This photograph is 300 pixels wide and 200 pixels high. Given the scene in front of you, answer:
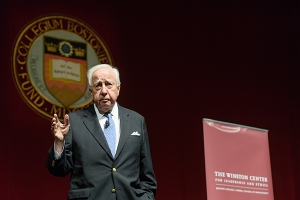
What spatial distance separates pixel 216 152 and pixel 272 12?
2.27m

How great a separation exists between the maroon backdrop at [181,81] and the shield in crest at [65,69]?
257 mm

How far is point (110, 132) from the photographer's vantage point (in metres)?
2.60

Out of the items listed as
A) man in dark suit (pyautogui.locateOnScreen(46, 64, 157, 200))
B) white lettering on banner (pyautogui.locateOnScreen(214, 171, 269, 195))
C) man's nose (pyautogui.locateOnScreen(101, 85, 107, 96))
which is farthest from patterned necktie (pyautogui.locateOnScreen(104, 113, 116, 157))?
white lettering on banner (pyautogui.locateOnScreen(214, 171, 269, 195))

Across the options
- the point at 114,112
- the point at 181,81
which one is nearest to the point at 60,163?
the point at 114,112

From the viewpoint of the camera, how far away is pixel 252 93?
587 cm

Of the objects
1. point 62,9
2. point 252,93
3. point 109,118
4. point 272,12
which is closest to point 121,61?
point 62,9

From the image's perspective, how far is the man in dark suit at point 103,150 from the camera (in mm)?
2449

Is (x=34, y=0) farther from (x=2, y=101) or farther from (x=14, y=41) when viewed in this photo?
(x=2, y=101)

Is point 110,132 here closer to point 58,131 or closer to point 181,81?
point 58,131

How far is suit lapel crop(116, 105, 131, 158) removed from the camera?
2.55 metres

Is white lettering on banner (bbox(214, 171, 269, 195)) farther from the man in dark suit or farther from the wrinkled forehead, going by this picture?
the wrinkled forehead

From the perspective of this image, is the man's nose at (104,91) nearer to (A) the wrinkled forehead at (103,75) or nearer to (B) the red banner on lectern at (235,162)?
(A) the wrinkled forehead at (103,75)

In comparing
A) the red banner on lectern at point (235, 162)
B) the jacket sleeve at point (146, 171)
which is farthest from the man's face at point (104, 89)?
the red banner on lectern at point (235, 162)

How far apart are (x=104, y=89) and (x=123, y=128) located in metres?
0.21
